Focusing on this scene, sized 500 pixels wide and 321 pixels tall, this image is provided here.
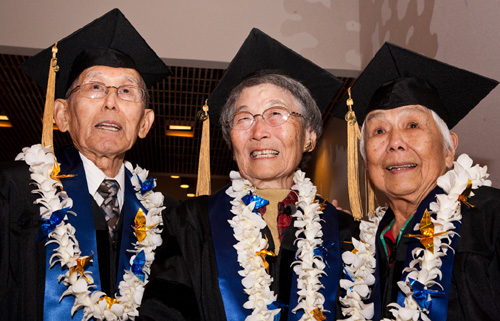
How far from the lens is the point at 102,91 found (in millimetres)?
2488

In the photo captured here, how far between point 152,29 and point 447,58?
285 cm

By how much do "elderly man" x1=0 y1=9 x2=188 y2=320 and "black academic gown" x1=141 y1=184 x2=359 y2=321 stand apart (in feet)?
0.57

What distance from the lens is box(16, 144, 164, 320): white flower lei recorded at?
2070 millimetres

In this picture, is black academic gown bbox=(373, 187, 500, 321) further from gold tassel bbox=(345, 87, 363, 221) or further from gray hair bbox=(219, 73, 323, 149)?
gray hair bbox=(219, 73, 323, 149)

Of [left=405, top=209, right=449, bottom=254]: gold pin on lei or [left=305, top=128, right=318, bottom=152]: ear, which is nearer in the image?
[left=405, top=209, right=449, bottom=254]: gold pin on lei

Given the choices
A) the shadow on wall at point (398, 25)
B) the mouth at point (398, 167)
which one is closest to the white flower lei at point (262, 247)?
the mouth at point (398, 167)

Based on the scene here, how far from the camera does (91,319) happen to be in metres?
2.16

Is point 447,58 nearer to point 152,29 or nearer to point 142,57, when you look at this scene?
point 142,57

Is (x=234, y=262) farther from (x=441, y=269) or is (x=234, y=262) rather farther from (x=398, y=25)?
(x=398, y=25)

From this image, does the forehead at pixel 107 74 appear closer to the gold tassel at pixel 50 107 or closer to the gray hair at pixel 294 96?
the gold tassel at pixel 50 107

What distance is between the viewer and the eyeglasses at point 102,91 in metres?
2.47

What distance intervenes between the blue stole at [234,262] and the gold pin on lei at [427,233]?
36 centimetres

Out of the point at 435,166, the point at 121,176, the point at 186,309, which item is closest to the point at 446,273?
the point at 435,166

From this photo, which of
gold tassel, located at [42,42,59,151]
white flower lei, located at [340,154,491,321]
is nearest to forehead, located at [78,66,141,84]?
gold tassel, located at [42,42,59,151]
